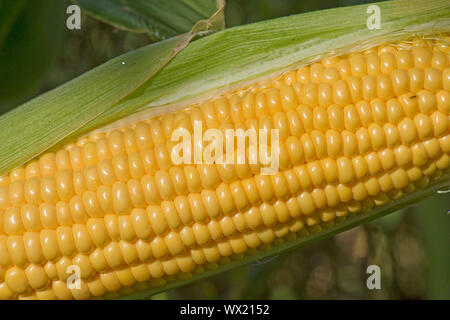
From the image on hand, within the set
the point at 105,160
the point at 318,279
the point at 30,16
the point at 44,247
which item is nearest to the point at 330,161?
the point at 105,160

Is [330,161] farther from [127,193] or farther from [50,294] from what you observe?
[50,294]

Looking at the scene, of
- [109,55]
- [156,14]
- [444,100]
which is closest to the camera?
[444,100]

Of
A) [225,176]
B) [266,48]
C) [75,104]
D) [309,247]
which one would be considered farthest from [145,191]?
[309,247]

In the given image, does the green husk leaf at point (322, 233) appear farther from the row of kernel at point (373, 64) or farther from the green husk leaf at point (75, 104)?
the green husk leaf at point (75, 104)

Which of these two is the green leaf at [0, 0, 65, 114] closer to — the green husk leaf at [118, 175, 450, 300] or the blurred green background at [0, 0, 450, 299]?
the blurred green background at [0, 0, 450, 299]

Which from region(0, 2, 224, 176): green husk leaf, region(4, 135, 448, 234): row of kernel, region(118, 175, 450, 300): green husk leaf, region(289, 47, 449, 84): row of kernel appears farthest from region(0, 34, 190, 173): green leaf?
region(118, 175, 450, 300): green husk leaf

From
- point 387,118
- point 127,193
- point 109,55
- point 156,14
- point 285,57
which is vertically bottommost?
point 127,193

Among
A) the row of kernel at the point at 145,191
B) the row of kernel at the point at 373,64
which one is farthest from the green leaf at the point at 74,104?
the row of kernel at the point at 373,64
